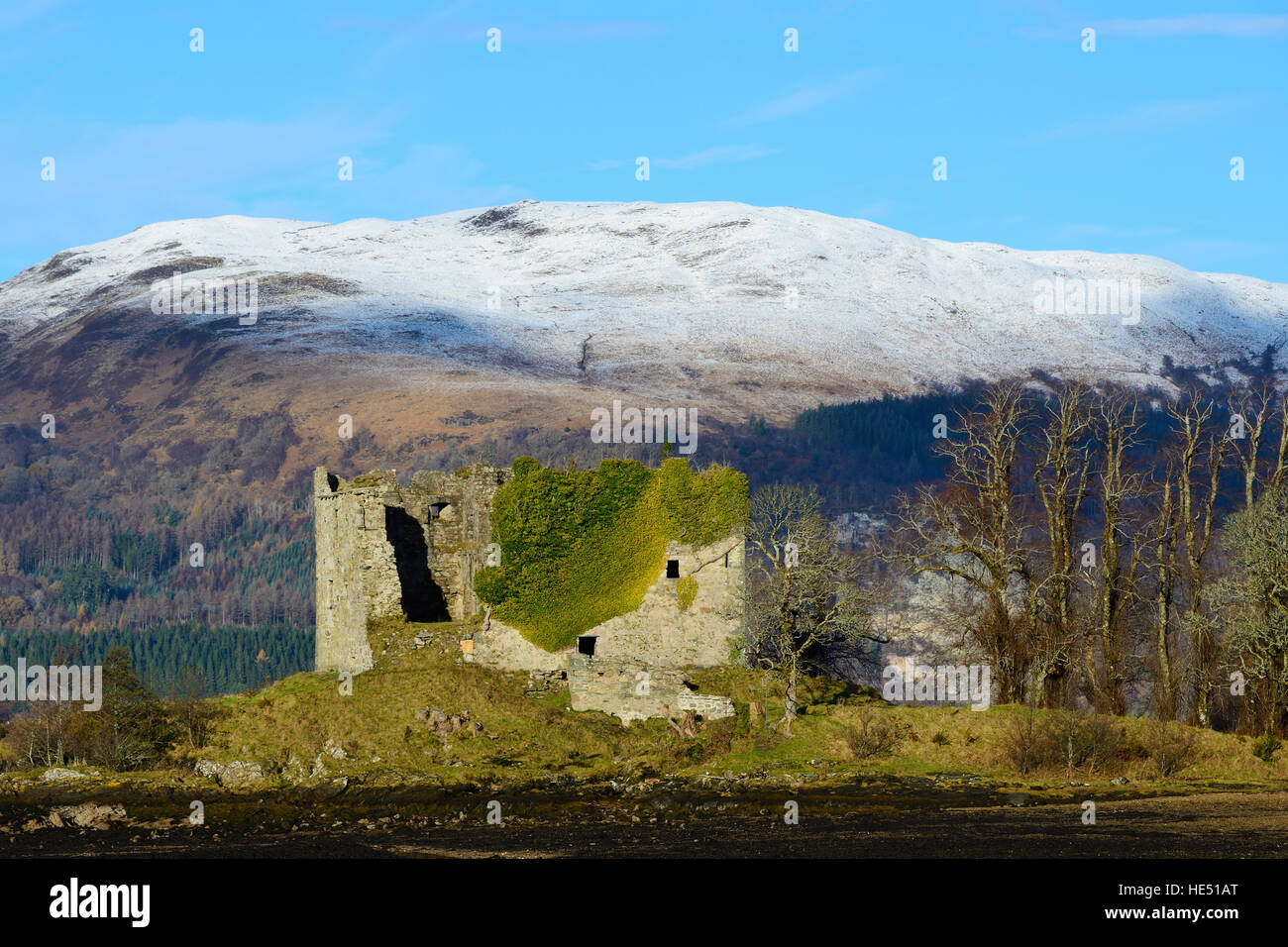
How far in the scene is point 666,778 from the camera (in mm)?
47938

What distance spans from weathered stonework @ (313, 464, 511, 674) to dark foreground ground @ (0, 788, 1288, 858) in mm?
12266

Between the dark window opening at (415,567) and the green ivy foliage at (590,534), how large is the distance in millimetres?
5662

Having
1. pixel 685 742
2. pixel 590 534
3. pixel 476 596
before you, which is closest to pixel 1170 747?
pixel 685 742

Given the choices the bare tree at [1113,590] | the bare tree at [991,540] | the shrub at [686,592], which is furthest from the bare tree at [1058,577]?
the shrub at [686,592]

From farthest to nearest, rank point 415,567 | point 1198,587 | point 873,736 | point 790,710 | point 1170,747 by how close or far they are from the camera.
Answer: point 415,567, point 1198,587, point 790,710, point 873,736, point 1170,747

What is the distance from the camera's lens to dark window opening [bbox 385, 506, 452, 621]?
208 ft

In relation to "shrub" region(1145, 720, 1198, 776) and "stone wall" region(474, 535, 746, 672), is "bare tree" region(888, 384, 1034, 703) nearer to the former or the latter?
"stone wall" region(474, 535, 746, 672)

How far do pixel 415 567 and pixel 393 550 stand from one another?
5.99 meters

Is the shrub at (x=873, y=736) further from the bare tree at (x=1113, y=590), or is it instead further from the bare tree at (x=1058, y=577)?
the bare tree at (x=1113, y=590)

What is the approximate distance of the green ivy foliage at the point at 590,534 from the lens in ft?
191

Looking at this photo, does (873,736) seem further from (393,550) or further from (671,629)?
(393,550)

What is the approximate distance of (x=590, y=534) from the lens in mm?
58938
